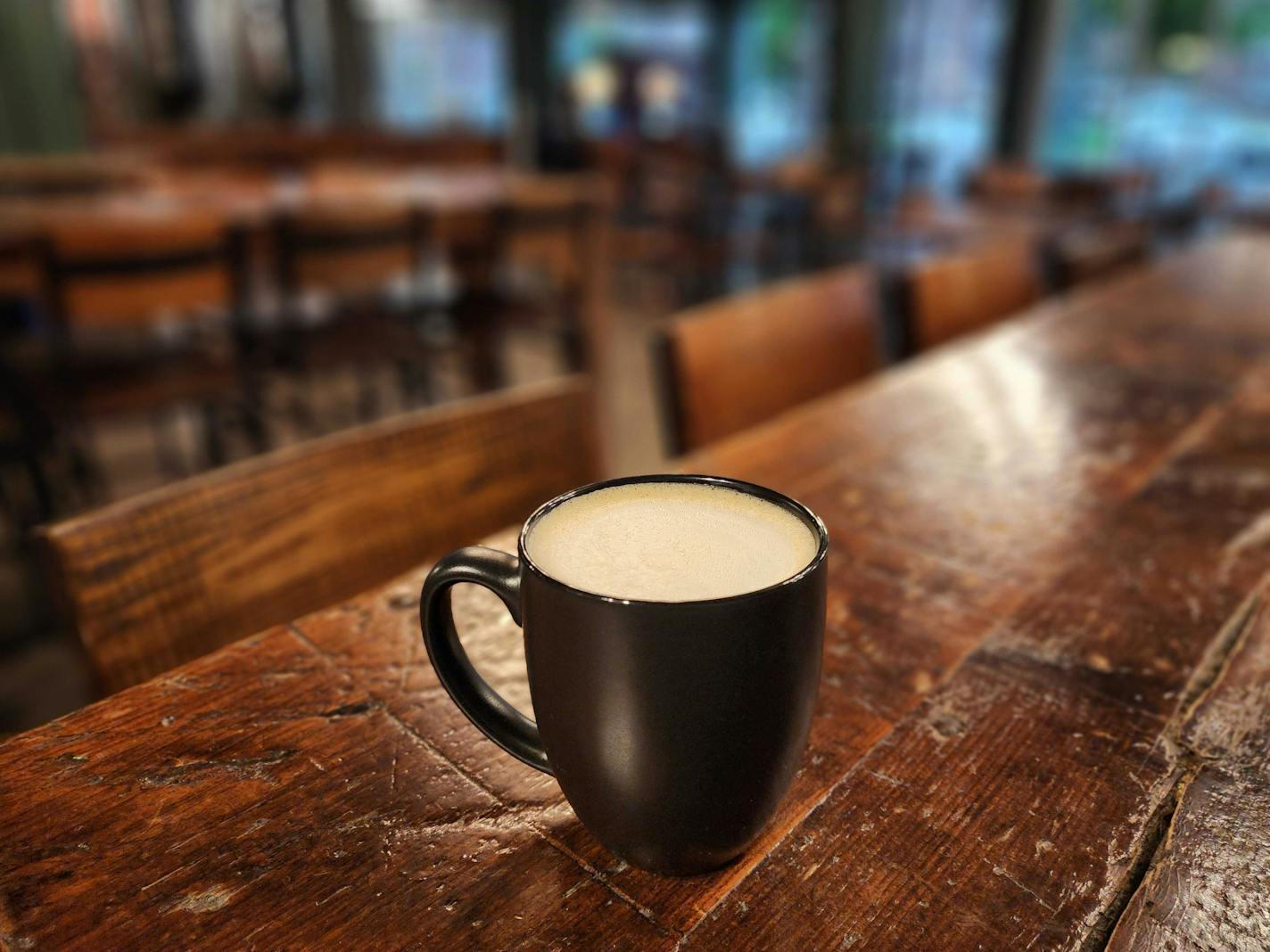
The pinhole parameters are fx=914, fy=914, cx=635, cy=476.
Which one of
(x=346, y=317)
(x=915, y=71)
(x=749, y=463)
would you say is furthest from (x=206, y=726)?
(x=915, y=71)

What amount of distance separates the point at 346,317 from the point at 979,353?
2.34 meters

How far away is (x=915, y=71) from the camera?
8664 millimetres

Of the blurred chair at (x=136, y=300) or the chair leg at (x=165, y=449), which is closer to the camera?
the blurred chair at (x=136, y=300)

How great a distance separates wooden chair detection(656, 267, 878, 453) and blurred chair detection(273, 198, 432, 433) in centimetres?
159

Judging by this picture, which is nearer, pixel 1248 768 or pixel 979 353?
pixel 1248 768

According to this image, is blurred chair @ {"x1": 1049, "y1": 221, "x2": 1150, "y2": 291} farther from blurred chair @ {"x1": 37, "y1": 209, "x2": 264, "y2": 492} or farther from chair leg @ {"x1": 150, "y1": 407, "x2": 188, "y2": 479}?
chair leg @ {"x1": 150, "y1": 407, "x2": 188, "y2": 479}

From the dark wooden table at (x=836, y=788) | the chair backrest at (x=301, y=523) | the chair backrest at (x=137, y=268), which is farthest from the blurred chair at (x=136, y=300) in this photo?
the dark wooden table at (x=836, y=788)

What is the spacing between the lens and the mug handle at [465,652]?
411 mm

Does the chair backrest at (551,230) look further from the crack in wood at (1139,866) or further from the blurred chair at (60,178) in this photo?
the crack in wood at (1139,866)

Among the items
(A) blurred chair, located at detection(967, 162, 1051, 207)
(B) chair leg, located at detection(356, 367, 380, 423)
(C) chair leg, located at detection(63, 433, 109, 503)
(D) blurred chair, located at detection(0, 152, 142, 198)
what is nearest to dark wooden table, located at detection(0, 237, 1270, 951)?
(C) chair leg, located at detection(63, 433, 109, 503)

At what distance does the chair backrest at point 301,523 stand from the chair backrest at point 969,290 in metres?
0.93

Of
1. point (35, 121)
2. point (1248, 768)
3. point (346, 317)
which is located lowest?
point (346, 317)

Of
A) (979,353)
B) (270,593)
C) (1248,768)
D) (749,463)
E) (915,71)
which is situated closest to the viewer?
(1248,768)

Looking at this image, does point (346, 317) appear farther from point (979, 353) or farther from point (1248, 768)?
point (1248, 768)
